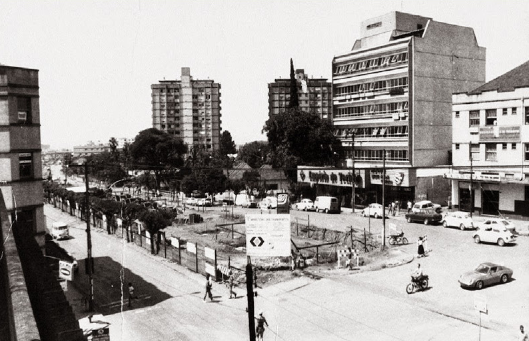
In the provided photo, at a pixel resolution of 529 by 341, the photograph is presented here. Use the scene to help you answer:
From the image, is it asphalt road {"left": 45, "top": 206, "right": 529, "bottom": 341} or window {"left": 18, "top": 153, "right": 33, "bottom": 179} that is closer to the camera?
asphalt road {"left": 45, "top": 206, "right": 529, "bottom": 341}

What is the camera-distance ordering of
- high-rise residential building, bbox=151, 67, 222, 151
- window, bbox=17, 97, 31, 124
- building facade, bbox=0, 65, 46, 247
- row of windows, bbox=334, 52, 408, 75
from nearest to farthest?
1. building facade, bbox=0, 65, 46, 247
2. window, bbox=17, 97, 31, 124
3. row of windows, bbox=334, 52, 408, 75
4. high-rise residential building, bbox=151, 67, 222, 151

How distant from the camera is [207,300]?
2745 centimetres

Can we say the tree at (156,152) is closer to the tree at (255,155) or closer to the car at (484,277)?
the tree at (255,155)

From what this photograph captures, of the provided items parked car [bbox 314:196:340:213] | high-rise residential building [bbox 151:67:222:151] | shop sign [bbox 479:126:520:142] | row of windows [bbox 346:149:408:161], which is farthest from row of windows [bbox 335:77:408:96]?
high-rise residential building [bbox 151:67:222:151]

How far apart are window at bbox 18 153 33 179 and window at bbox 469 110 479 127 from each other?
134 ft

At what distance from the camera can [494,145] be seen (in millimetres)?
48250

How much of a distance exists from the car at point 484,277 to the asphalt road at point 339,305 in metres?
0.39

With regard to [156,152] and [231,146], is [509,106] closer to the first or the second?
[156,152]

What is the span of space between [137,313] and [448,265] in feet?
61.2

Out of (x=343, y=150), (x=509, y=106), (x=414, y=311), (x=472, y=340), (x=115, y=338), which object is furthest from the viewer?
(x=343, y=150)

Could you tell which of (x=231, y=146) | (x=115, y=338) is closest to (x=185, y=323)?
(x=115, y=338)

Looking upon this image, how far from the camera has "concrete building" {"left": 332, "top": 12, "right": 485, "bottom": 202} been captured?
58.3 meters

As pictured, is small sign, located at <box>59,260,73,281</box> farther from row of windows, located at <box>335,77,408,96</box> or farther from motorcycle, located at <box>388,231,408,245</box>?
row of windows, located at <box>335,77,408,96</box>

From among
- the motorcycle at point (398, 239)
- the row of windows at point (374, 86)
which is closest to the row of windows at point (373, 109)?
the row of windows at point (374, 86)
